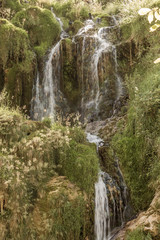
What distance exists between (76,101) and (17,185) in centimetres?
655

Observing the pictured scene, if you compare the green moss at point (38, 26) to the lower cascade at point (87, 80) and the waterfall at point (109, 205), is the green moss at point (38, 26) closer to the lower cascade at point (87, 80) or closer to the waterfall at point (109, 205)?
the lower cascade at point (87, 80)

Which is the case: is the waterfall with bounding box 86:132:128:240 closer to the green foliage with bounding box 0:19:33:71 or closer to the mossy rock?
the mossy rock

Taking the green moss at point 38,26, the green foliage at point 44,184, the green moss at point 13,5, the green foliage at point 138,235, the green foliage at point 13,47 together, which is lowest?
the green foliage at point 138,235

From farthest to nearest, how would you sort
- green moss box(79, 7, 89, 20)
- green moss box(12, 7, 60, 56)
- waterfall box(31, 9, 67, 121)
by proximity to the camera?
green moss box(79, 7, 89, 20)
green moss box(12, 7, 60, 56)
waterfall box(31, 9, 67, 121)

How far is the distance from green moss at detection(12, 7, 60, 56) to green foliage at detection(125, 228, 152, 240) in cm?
873

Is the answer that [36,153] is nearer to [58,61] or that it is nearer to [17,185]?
[17,185]

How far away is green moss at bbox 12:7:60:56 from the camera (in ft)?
33.6

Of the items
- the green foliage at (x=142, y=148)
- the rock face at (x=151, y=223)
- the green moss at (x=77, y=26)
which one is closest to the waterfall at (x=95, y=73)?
the green moss at (x=77, y=26)

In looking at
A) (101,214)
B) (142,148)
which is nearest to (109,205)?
(101,214)

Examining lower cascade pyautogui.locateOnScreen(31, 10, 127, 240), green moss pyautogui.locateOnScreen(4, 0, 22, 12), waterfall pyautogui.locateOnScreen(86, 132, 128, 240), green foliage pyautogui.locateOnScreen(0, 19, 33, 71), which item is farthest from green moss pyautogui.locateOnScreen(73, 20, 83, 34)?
waterfall pyautogui.locateOnScreen(86, 132, 128, 240)

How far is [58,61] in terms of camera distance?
31.6 feet

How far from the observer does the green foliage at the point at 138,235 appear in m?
3.30

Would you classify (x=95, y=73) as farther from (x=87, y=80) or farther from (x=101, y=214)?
(x=101, y=214)

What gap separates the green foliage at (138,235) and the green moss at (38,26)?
8729 millimetres
